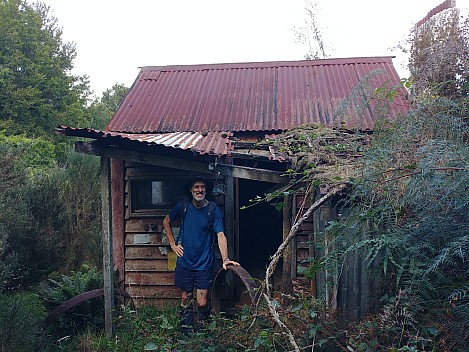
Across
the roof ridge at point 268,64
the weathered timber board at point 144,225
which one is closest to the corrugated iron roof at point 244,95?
the roof ridge at point 268,64

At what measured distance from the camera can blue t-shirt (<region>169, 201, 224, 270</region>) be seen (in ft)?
17.7

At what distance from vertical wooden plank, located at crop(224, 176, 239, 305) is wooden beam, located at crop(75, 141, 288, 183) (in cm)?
143

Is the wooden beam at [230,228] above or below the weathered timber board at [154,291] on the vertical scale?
above

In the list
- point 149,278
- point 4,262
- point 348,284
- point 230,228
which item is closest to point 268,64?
point 230,228

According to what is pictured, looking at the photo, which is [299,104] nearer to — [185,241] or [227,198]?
[227,198]

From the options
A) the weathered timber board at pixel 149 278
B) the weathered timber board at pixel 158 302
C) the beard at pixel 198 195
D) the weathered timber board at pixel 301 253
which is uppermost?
the beard at pixel 198 195

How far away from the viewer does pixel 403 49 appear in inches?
284

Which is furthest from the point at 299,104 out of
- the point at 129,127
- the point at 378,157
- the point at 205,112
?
the point at 378,157

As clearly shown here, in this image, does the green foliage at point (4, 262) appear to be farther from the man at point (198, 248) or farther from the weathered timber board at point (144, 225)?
the man at point (198, 248)

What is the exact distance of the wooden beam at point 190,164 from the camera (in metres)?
5.20

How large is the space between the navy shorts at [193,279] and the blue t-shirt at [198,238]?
0.21 ft

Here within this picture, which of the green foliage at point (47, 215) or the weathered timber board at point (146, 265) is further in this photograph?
the green foliage at point (47, 215)

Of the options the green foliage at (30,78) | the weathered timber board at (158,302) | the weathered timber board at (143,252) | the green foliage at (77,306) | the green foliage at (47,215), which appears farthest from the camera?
the green foliage at (30,78)

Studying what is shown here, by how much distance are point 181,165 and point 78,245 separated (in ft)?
20.5
